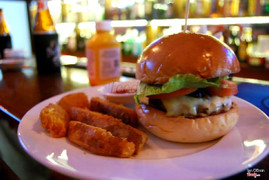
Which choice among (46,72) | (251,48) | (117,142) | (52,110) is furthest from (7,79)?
(251,48)

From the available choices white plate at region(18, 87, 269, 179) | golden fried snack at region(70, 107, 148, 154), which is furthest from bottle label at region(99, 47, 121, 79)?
white plate at region(18, 87, 269, 179)

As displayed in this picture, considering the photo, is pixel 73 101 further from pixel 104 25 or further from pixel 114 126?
pixel 104 25

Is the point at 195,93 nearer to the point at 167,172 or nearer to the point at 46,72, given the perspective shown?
the point at 167,172

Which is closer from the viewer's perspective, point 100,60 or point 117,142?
point 117,142

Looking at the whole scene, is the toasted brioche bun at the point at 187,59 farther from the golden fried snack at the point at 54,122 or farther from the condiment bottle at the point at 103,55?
the condiment bottle at the point at 103,55

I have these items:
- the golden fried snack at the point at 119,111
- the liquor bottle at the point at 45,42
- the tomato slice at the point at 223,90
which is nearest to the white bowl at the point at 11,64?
the liquor bottle at the point at 45,42

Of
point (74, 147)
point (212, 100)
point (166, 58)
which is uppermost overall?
point (166, 58)

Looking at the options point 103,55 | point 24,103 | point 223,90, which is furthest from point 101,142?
point 103,55
